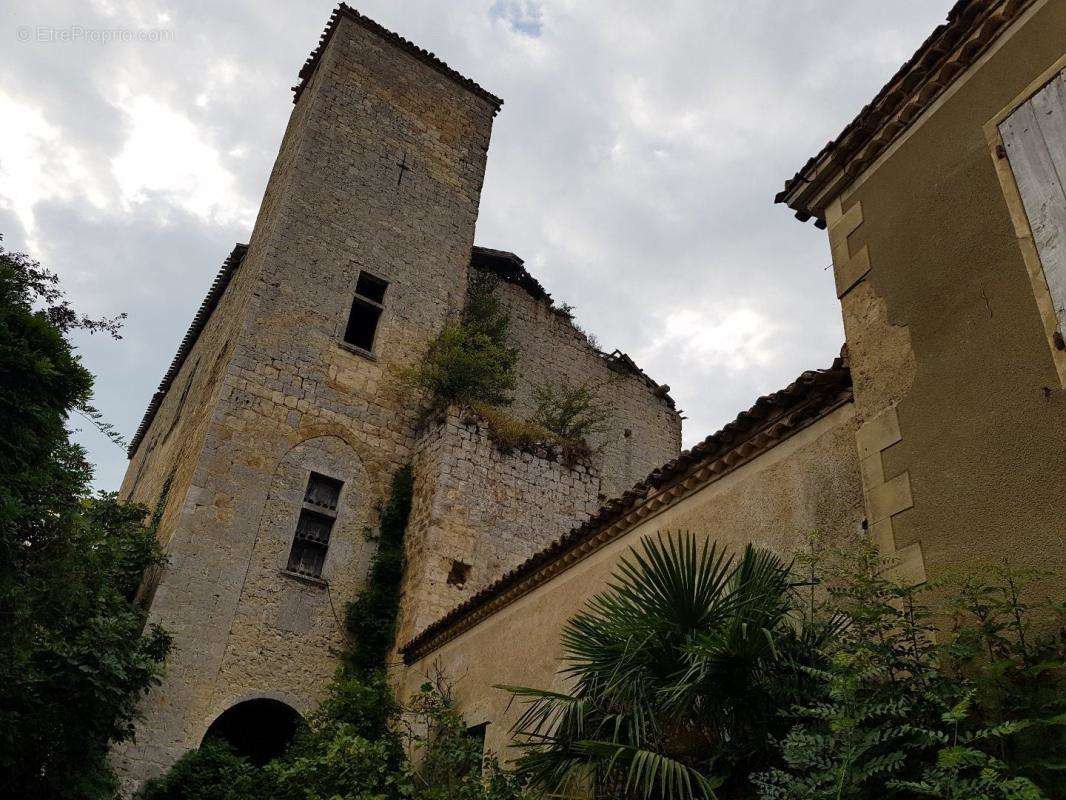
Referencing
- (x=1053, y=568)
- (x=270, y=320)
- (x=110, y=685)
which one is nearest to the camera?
(x=1053, y=568)

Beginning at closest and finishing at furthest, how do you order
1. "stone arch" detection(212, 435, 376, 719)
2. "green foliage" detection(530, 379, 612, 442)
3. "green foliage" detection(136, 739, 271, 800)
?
"green foliage" detection(136, 739, 271, 800) → "stone arch" detection(212, 435, 376, 719) → "green foliage" detection(530, 379, 612, 442)

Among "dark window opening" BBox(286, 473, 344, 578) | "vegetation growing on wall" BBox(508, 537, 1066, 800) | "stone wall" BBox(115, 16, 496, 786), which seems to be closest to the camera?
"vegetation growing on wall" BBox(508, 537, 1066, 800)

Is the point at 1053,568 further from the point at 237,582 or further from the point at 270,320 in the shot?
the point at 270,320

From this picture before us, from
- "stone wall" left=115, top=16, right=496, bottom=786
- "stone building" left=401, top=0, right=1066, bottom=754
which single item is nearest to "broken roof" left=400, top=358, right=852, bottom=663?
"stone building" left=401, top=0, right=1066, bottom=754

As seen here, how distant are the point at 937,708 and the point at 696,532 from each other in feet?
10.7

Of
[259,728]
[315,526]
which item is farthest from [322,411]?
[259,728]

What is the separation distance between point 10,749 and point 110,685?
1.11 meters

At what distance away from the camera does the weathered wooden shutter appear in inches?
178

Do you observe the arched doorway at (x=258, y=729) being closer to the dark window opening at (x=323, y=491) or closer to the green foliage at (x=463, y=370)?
the dark window opening at (x=323, y=491)

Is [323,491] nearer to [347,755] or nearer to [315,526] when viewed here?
[315,526]

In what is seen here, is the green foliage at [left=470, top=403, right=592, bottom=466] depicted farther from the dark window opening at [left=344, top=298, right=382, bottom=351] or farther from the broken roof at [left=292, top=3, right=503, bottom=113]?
the broken roof at [left=292, top=3, right=503, bottom=113]

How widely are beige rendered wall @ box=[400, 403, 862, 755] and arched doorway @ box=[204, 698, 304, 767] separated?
2.62 meters

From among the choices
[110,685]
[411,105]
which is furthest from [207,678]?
[411,105]

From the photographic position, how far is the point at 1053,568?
3.99 metres
